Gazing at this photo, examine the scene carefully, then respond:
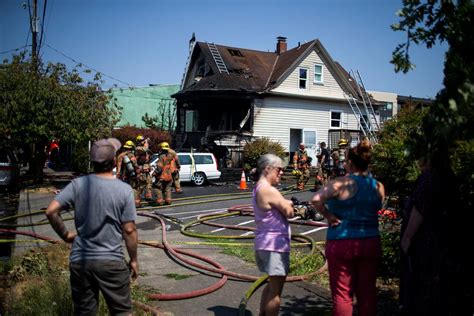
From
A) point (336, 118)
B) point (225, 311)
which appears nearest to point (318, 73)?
point (336, 118)

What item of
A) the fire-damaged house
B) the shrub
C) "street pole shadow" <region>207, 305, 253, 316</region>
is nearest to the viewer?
"street pole shadow" <region>207, 305, 253, 316</region>

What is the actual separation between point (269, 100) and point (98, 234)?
75.4 feet

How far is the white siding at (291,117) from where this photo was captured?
25.7 m

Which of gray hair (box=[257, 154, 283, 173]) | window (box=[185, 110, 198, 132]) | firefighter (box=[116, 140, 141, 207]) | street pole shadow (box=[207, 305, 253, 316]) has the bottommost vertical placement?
street pole shadow (box=[207, 305, 253, 316])

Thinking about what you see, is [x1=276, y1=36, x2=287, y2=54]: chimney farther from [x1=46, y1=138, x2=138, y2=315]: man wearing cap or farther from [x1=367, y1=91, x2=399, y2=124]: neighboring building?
[x1=46, y1=138, x2=138, y2=315]: man wearing cap

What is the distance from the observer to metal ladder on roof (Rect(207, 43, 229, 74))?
26.7 metres

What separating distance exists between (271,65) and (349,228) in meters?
26.1

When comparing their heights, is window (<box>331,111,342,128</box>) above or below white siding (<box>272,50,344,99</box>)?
below

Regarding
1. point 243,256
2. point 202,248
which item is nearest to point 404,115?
point 243,256

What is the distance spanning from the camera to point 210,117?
93.2 feet

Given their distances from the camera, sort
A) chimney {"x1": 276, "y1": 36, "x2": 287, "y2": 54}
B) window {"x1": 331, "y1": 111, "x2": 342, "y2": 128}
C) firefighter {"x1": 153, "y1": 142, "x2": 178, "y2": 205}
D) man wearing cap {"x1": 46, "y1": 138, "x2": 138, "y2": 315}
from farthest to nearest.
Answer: chimney {"x1": 276, "y1": 36, "x2": 287, "y2": 54}
window {"x1": 331, "y1": 111, "x2": 342, "y2": 128}
firefighter {"x1": 153, "y1": 142, "x2": 178, "y2": 205}
man wearing cap {"x1": 46, "y1": 138, "x2": 138, "y2": 315}

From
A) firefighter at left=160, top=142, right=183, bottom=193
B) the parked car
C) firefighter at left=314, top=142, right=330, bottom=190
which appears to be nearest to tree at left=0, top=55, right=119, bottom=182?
the parked car

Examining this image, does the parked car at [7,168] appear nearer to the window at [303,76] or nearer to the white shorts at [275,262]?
the white shorts at [275,262]

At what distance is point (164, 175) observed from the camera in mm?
12469
